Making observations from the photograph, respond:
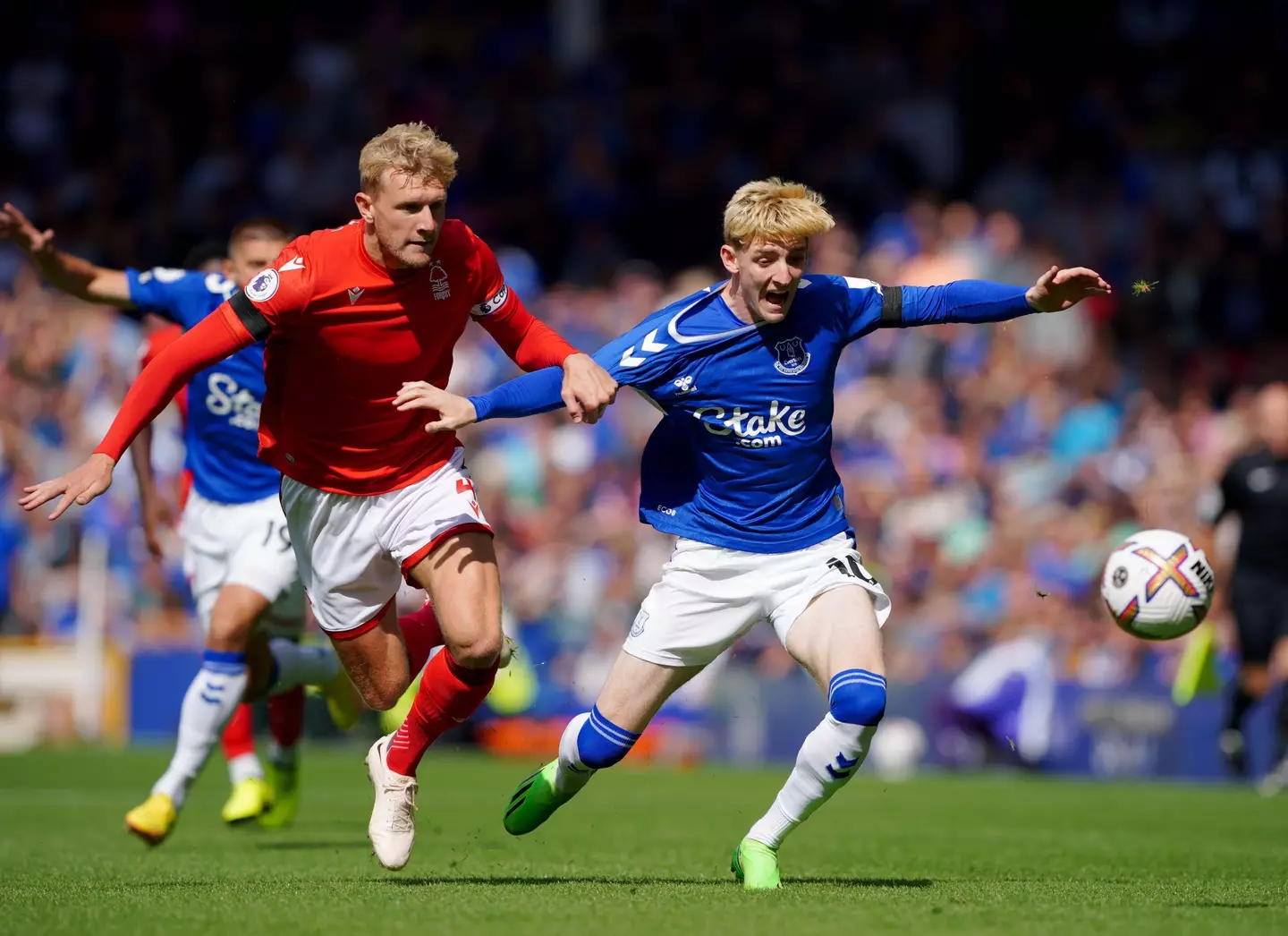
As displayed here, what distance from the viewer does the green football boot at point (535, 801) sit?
7438 mm

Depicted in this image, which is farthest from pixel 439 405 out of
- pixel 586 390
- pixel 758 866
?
pixel 758 866

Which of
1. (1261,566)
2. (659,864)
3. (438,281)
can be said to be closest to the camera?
(438,281)

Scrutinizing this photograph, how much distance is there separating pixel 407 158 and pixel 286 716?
3866mm

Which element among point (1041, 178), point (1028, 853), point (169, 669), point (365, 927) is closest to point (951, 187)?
point (1041, 178)

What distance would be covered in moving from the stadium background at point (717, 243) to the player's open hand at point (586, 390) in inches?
349

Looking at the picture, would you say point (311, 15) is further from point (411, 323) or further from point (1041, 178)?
point (411, 323)

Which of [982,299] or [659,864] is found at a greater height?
[982,299]

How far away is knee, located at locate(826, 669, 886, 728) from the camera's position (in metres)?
6.77

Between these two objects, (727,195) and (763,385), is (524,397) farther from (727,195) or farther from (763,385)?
(727,195)

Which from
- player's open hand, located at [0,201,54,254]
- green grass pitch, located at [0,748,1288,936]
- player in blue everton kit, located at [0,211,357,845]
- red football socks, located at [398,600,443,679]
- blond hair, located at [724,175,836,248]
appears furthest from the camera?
player in blue everton kit, located at [0,211,357,845]

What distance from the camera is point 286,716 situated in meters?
9.93

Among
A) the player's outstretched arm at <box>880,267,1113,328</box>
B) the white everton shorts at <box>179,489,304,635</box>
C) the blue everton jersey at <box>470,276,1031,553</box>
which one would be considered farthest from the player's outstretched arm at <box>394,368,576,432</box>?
the white everton shorts at <box>179,489,304,635</box>

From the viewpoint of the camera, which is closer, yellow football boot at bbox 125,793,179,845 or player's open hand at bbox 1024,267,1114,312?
player's open hand at bbox 1024,267,1114,312

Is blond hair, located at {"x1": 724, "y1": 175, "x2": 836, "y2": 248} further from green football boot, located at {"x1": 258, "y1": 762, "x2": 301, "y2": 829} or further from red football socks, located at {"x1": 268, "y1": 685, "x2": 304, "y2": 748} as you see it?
green football boot, located at {"x1": 258, "y1": 762, "x2": 301, "y2": 829}
